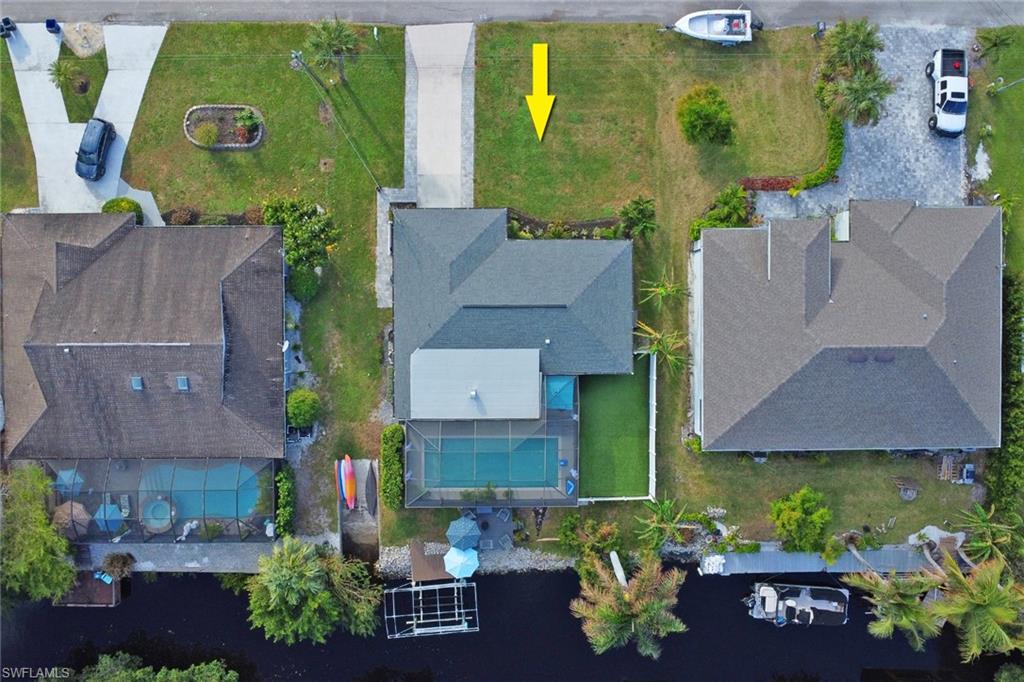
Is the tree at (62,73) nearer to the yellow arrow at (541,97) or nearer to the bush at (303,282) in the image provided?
the bush at (303,282)

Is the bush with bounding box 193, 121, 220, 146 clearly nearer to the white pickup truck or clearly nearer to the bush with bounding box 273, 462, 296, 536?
the bush with bounding box 273, 462, 296, 536

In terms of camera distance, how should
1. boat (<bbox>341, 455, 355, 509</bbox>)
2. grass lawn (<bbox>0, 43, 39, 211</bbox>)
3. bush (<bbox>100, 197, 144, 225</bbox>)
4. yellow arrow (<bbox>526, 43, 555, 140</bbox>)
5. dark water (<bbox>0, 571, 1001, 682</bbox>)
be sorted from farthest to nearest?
dark water (<bbox>0, 571, 1001, 682</bbox>) → grass lawn (<bbox>0, 43, 39, 211</bbox>) → yellow arrow (<bbox>526, 43, 555, 140</bbox>) → boat (<bbox>341, 455, 355, 509</bbox>) → bush (<bbox>100, 197, 144, 225</bbox>)

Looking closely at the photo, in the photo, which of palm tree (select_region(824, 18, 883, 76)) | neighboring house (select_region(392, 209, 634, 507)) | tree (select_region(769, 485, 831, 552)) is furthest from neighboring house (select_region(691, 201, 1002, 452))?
palm tree (select_region(824, 18, 883, 76))

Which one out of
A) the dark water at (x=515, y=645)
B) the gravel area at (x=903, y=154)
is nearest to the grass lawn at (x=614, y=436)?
the dark water at (x=515, y=645)

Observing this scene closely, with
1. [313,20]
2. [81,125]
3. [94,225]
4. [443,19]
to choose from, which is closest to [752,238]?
[443,19]

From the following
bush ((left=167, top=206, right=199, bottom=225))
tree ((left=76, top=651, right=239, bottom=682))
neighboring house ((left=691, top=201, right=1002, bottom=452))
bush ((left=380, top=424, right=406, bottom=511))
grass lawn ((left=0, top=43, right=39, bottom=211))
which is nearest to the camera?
neighboring house ((left=691, top=201, right=1002, bottom=452))

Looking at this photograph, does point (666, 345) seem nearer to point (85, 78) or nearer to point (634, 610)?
point (634, 610)

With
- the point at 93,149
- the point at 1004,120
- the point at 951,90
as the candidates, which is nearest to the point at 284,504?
the point at 93,149
